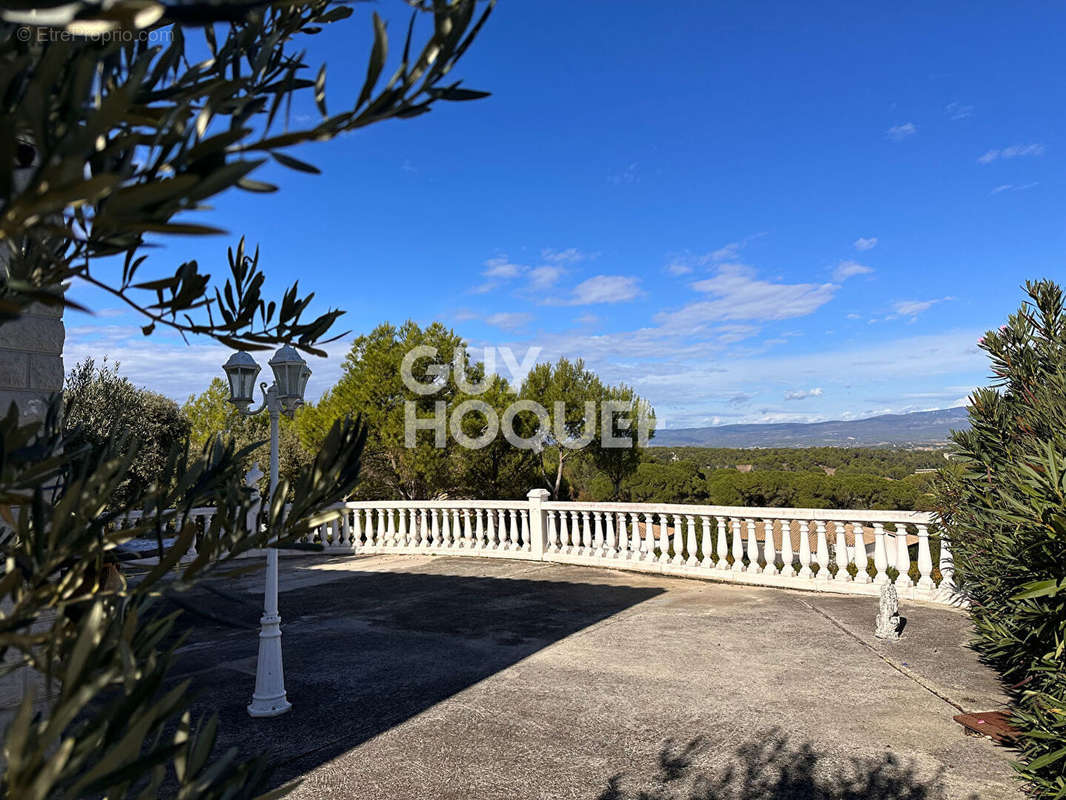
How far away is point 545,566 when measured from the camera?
43.5 feet

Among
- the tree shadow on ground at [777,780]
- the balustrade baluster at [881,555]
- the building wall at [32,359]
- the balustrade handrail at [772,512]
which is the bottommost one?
the tree shadow on ground at [777,780]

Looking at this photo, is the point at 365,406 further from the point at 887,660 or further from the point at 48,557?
the point at 48,557

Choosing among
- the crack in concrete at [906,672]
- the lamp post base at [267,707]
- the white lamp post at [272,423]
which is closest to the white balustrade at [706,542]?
the white lamp post at [272,423]

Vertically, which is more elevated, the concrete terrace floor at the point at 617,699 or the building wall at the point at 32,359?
the building wall at the point at 32,359

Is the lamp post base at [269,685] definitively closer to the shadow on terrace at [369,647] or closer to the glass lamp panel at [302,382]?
the shadow on terrace at [369,647]

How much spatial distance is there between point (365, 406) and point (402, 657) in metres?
21.0

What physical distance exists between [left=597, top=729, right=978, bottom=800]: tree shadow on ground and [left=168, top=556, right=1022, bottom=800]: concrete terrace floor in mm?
16

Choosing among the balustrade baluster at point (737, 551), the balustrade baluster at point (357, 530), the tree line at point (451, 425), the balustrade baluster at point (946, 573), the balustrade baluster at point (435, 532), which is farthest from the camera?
the tree line at point (451, 425)

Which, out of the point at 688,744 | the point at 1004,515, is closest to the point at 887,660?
the point at 688,744

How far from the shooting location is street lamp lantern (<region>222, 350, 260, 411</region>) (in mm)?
6930

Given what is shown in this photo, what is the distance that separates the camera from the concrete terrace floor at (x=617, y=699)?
14.0ft

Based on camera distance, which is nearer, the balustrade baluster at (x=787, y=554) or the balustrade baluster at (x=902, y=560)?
the balustrade baluster at (x=902, y=560)

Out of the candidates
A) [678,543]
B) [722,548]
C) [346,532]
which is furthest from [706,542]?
[346,532]

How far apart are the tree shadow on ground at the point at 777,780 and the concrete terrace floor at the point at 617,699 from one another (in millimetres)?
16
